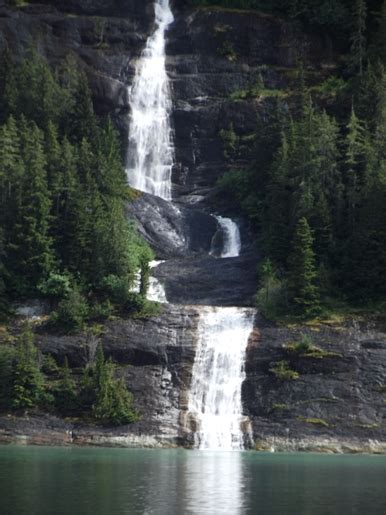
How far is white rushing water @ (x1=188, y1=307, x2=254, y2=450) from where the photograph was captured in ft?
208

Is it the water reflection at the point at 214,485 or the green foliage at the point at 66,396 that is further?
the green foliage at the point at 66,396

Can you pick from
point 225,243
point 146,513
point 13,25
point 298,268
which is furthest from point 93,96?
point 146,513

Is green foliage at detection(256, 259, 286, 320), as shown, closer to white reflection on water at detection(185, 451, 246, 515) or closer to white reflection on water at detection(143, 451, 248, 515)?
white reflection on water at detection(185, 451, 246, 515)

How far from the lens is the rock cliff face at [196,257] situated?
63094 millimetres

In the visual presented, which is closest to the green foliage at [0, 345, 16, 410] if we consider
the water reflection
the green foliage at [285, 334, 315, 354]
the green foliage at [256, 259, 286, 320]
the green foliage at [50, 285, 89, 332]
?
the green foliage at [50, 285, 89, 332]

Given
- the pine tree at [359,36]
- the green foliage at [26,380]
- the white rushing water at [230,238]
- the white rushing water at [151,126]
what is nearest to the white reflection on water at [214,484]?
the green foliage at [26,380]

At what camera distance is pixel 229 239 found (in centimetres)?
8919

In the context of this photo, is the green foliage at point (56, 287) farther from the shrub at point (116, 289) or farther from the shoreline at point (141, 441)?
the shoreline at point (141, 441)

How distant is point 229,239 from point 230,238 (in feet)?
0.46

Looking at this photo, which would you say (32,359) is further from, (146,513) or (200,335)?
(146,513)

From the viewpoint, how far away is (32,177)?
78.9m

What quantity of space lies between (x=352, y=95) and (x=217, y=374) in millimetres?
33384

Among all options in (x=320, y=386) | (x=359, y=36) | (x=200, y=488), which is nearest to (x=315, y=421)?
(x=320, y=386)

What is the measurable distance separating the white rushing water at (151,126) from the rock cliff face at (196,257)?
986 millimetres
